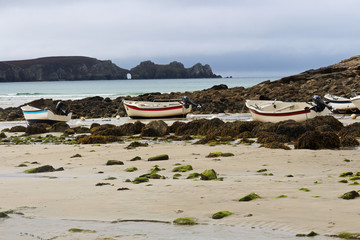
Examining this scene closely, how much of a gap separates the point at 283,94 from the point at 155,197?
109 feet

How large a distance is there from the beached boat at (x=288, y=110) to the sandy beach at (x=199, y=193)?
8.21 meters

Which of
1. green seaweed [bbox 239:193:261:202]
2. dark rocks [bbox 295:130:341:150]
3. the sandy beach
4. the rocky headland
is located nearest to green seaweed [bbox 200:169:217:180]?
the sandy beach

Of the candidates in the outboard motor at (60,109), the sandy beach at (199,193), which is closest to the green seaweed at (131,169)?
the sandy beach at (199,193)

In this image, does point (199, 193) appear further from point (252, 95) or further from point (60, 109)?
point (252, 95)

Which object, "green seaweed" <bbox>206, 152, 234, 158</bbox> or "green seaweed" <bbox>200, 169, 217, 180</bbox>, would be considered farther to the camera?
"green seaweed" <bbox>206, 152, 234, 158</bbox>

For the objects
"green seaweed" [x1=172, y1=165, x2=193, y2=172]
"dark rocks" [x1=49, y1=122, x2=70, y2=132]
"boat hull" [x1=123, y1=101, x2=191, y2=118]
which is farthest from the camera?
"boat hull" [x1=123, y1=101, x2=191, y2=118]

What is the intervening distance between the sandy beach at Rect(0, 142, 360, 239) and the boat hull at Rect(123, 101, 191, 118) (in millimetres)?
16785

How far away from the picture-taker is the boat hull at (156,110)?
96.2ft

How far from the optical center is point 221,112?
106ft

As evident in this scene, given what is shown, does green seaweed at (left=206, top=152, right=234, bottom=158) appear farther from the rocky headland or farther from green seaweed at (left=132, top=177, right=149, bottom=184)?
the rocky headland

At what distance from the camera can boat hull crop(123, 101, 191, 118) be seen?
2931cm

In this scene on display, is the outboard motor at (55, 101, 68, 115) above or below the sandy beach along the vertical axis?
above

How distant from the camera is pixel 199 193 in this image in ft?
24.2

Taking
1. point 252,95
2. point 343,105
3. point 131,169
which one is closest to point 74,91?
point 252,95
